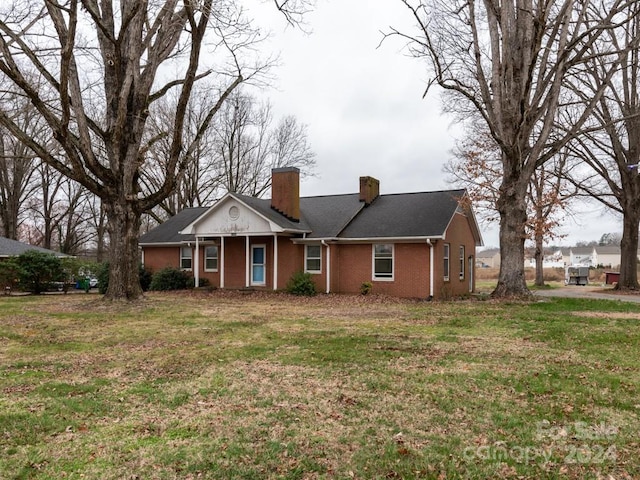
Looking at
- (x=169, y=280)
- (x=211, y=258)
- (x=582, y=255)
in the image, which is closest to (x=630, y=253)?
(x=211, y=258)

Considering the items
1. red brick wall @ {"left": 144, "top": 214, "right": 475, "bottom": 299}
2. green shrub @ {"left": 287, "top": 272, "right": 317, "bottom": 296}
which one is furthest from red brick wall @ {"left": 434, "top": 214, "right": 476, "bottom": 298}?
green shrub @ {"left": 287, "top": 272, "right": 317, "bottom": 296}

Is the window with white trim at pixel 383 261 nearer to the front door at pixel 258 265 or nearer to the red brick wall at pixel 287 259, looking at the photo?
the red brick wall at pixel 287 259

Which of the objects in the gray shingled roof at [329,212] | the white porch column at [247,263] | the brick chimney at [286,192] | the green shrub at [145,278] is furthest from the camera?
the green shrub at [145,278]

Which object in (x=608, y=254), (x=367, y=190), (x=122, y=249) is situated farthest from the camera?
(x=608, y=254)

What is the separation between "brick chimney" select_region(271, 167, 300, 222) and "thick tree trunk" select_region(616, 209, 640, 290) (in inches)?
681

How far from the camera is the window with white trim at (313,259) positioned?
72.1 ft

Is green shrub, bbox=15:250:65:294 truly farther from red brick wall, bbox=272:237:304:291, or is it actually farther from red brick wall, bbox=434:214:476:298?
red brick wall, bbox=434:214:476:298

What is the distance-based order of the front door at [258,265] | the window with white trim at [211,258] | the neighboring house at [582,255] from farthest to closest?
the neighboring house at [582,255] → the window with white trim at [211,258] → the front door at [258,265]

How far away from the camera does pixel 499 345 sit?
29.7 feet

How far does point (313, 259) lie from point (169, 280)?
715cm

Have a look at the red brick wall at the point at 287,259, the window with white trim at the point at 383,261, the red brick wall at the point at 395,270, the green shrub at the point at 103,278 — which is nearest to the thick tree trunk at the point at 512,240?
the red brick wall at the point at 395,270

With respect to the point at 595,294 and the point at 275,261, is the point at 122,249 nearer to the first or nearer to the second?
the point at 275,261

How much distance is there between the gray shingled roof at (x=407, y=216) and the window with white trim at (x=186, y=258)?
29.0 feet

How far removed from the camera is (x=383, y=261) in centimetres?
2075
